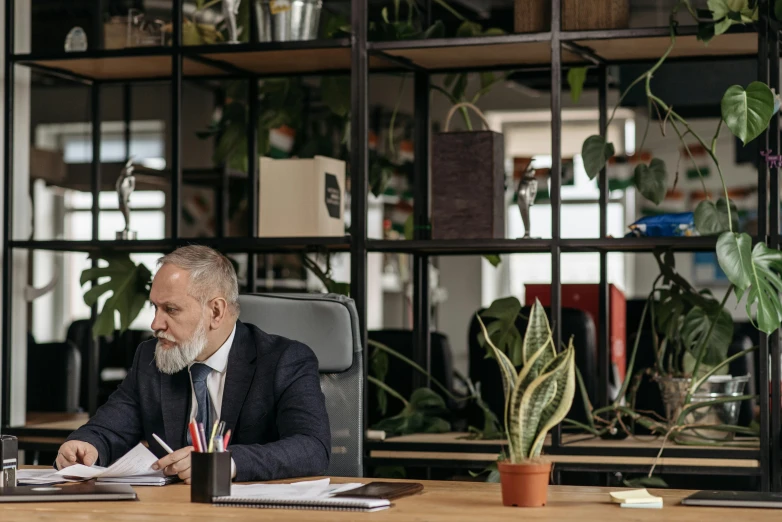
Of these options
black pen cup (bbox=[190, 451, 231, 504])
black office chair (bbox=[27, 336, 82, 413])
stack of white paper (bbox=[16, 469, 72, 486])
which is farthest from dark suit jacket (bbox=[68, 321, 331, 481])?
black office chair (bbox=[27, 336, 82, 413])

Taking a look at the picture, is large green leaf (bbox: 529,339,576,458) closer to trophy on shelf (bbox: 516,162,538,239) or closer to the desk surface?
the desk surface

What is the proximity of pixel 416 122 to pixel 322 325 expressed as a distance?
1.27 m

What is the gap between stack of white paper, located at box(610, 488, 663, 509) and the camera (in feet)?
6.33

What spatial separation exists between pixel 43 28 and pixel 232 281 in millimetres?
6001

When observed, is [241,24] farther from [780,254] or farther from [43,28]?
[43,28]

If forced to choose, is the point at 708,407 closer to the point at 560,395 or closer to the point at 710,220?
the point at 710,220

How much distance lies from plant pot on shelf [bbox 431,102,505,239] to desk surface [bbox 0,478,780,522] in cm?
135

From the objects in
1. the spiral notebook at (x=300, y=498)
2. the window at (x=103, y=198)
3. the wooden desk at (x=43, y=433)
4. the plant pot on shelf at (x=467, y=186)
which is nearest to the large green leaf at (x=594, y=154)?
the plant pot on shelf at (x=467, y=186)

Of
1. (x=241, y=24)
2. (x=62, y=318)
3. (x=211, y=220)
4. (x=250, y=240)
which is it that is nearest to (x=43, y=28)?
(x=211, y=220)

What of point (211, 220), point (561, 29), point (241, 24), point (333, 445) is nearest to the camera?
point (333, 445)

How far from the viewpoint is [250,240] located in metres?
3.50

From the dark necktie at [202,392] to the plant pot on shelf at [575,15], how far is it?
1.37m

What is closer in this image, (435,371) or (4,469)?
(4,469)

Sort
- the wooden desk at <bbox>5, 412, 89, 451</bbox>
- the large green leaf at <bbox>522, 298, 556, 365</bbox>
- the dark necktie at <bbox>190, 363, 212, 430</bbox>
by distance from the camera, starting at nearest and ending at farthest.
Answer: the large green leaf at <bbox>522, 298, 556, 365</bbox> < the dark necktie at <bbox>190, 363, 212, 430</bbox> < the wooden desk at <bbox>5, 412, 89, 451</bbox>
